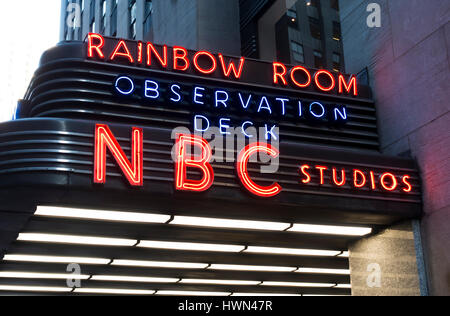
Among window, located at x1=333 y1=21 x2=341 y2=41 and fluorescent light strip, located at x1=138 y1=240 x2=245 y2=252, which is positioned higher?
window, located at x1=333 y1=21 x2=341 y2=41

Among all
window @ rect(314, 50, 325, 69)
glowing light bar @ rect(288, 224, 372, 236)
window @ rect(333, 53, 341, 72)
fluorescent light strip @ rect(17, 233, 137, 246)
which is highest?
window @ rect(314, 50, 325, 69)

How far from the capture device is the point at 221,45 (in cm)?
2533

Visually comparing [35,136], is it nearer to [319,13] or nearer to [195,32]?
[195,32]

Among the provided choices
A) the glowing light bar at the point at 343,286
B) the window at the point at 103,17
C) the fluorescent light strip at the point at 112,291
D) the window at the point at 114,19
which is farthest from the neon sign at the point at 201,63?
the window at the point at 103,17

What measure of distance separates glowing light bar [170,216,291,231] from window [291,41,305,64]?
59.7ft

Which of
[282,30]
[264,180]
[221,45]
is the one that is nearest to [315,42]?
[282,30]

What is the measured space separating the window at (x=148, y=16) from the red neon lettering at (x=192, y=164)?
68.7 feet

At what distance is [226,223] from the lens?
558 inches

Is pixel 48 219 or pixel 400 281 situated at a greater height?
pixel 48 219

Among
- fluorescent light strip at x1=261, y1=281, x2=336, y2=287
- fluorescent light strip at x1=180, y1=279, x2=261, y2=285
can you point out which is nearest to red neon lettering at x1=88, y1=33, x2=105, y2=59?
fluorescent light strip at x1=180, y1=279, x2=261, y2=285

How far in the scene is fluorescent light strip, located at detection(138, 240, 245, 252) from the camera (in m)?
15.5

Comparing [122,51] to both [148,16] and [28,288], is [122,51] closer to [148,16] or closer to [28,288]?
[28,288]

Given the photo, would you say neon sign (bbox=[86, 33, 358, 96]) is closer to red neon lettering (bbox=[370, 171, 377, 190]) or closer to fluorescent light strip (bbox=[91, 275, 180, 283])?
red neon lettering (bbox=[370, 171, 377, 190])

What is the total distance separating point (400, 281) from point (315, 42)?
2405 cm
